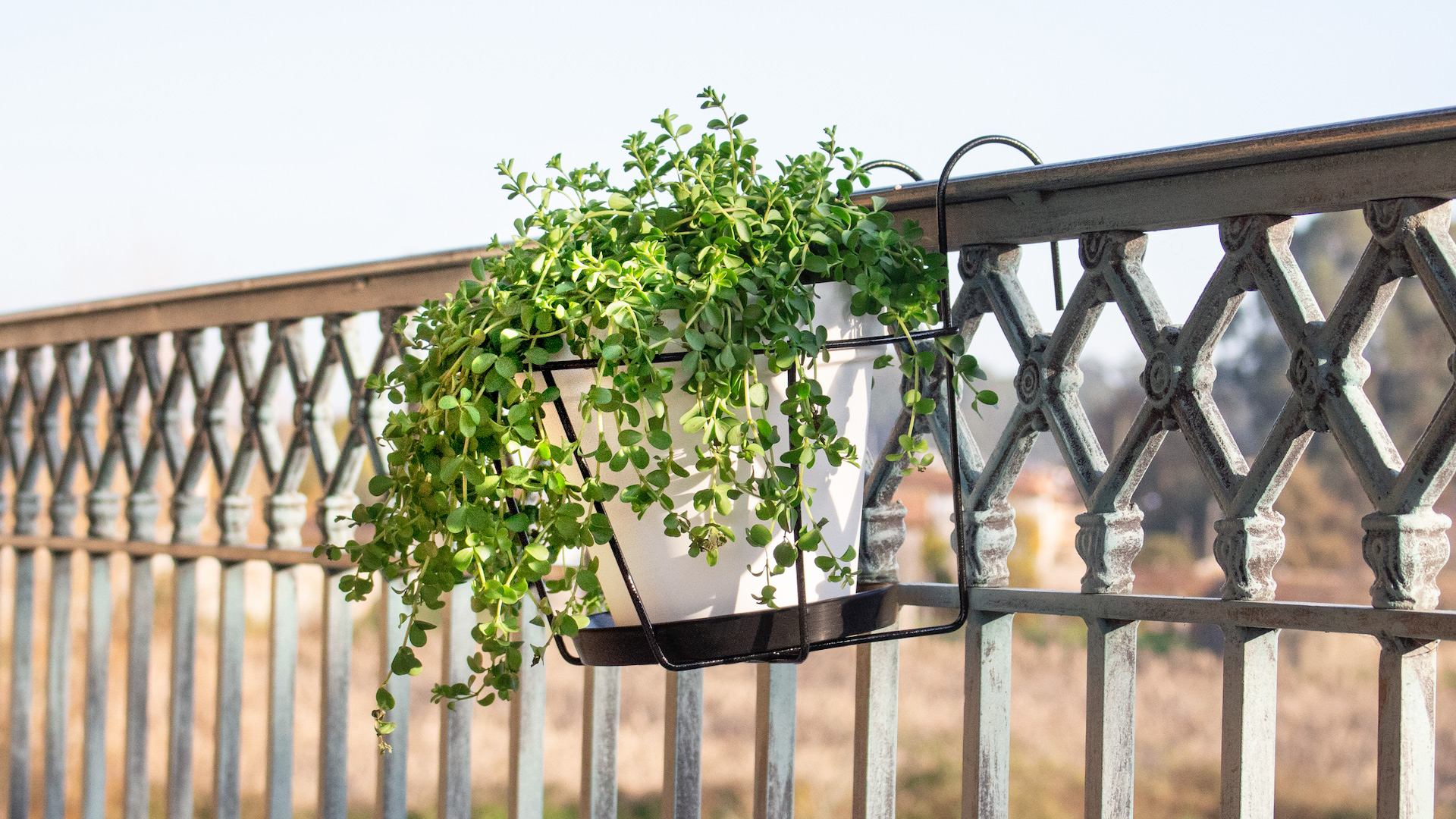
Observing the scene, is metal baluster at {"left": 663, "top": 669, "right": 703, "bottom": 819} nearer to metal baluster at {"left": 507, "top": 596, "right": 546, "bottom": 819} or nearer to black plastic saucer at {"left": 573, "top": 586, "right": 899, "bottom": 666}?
metal baluster at {"left": 507, "top": 596, "right": 546, "bottom": 819}

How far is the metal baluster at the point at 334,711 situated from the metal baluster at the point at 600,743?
0.36 m

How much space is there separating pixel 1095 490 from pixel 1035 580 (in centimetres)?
770

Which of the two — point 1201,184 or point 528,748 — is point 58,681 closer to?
point 528,748

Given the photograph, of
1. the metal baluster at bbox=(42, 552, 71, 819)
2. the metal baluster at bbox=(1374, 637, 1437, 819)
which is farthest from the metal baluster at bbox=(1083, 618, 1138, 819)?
the metal baluster at bbox=(42, 552, 71, 819)

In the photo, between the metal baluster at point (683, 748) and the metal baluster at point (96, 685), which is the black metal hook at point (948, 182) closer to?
the metal baluster at point (683, 748)

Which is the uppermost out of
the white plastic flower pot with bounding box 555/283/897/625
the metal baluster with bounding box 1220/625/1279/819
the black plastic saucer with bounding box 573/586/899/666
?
the white plastic flower pot with bounding box 555/283/897/625

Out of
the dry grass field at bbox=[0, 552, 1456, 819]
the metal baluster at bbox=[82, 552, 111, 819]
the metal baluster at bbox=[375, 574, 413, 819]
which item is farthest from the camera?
the dry grass field at bbox=[0, 552, 1456, 819]

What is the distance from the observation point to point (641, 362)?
0.62 m

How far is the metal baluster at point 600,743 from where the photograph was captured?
41.8 inches

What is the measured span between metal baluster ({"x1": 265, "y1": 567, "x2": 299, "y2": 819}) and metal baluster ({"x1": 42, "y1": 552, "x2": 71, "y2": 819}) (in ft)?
1.76

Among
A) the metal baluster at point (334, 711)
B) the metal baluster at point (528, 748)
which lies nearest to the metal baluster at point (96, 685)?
the metal baluster at point (334, 711)

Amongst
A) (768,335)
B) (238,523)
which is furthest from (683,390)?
(238,523)

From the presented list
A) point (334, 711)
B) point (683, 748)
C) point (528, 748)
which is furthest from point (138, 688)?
point (683, 748)

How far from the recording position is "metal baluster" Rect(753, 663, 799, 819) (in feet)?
3.03
